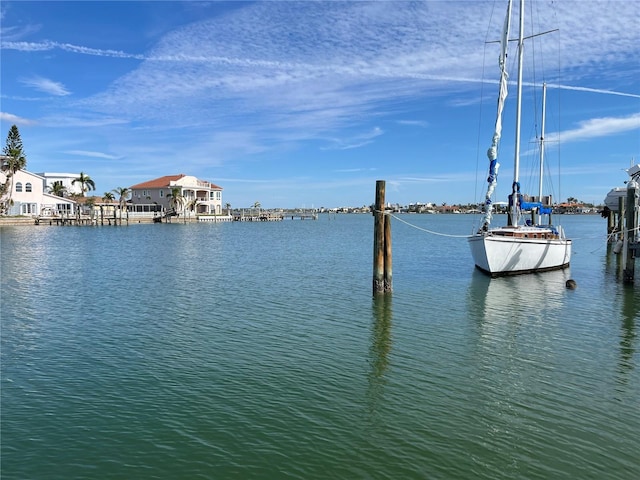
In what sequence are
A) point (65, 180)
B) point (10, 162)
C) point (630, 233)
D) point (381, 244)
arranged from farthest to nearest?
point (65, 180)
point (10, 162)
point (630, 233)
point (381, 244)

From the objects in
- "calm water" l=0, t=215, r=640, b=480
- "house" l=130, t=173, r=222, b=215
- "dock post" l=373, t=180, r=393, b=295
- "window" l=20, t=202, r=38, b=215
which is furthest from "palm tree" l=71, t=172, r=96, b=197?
"dock post" l=373, t=180, r=393, b=295

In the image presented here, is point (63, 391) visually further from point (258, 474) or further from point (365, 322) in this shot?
point (365, 322)

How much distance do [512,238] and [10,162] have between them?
270 ft

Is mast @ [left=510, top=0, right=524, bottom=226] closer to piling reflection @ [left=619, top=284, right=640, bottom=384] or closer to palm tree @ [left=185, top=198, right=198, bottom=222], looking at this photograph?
piling reflection @ [left=619, top=284, right=640, bottom=384]

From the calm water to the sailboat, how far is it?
13.9 ft

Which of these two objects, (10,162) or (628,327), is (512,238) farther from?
(10,162)

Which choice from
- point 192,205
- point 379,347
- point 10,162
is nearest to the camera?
→ point 379,347

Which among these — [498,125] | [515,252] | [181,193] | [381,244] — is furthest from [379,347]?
[181,193]

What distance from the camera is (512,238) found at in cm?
2766

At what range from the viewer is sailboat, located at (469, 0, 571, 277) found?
2769cm

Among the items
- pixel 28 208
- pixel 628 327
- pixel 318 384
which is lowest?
pixel 318 384

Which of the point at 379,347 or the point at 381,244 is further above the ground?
the point at 381,244

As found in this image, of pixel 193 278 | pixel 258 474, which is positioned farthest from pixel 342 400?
pixel 193 278

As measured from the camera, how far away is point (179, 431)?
9156 millimetres
